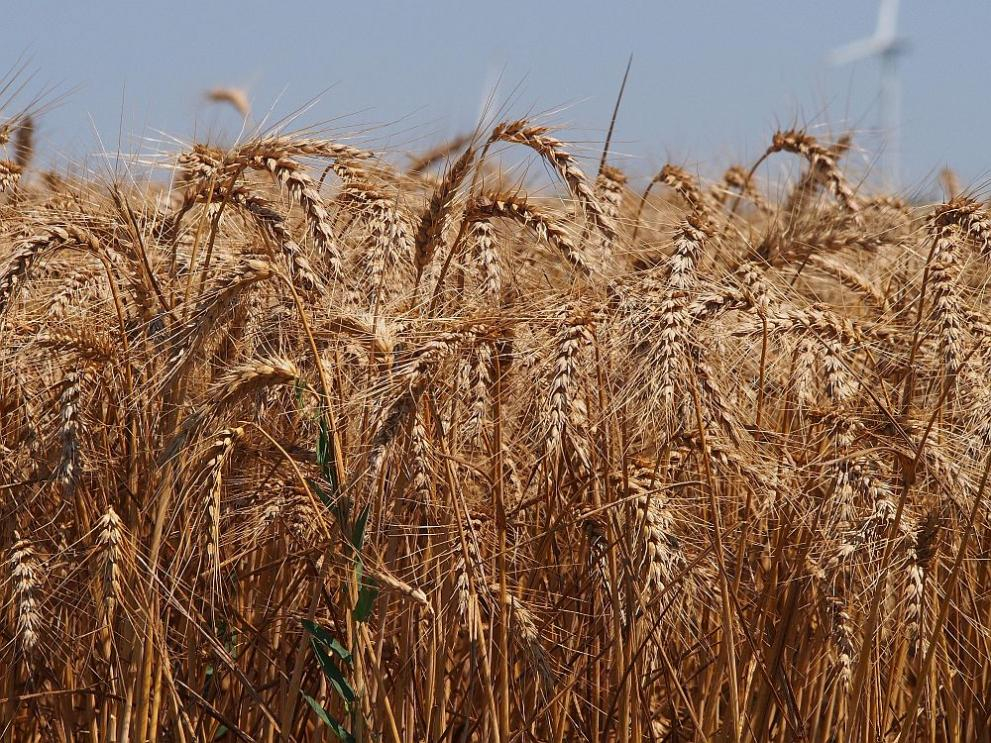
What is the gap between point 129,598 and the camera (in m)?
2.28

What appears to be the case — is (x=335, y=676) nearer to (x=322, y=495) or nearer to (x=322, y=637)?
(x=322, y=637)

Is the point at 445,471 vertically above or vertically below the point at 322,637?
above

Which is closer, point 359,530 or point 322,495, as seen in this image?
point 359,530

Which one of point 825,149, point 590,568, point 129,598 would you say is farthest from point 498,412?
point 825,149

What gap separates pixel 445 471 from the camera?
2178mm

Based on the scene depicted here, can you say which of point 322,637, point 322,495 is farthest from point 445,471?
point 322,637

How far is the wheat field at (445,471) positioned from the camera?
6.91ft

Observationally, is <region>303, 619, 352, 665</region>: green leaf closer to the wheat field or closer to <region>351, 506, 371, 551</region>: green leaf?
the wheat field

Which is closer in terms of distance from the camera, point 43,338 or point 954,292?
point 43,338

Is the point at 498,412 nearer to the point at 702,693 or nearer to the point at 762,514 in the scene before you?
the point at 762,514

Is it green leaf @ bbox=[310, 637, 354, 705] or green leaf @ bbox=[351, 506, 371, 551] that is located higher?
green leaf @ bbox=[351, 506, 371, 551]

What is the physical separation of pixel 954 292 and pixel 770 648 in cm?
88

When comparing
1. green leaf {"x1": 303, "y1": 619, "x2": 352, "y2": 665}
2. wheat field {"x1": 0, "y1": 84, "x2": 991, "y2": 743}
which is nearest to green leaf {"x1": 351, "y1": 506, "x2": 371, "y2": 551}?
wheat field {"x1": 0, "y1": 84, "x2": 991, "y2": 743}

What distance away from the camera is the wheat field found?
2105 millimetres
